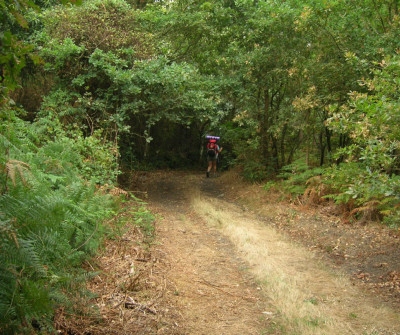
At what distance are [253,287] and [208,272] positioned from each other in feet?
2.83

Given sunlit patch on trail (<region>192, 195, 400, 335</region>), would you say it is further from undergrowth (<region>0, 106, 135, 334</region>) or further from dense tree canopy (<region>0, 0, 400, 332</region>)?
undergrowth (<region>0, 106, 135, 334</region>)

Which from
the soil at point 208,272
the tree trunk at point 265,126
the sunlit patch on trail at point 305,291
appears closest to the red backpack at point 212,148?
the tree trunk at point 265,126

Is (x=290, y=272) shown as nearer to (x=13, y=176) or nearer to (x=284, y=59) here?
(x=13, y=176)

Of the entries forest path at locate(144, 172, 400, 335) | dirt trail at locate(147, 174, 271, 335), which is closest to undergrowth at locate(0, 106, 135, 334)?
forest path at locate(144, 172, 400, 335)

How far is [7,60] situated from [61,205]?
1670 millimetres

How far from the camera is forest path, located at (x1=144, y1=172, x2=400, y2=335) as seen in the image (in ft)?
14.3

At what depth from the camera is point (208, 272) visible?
598 cm

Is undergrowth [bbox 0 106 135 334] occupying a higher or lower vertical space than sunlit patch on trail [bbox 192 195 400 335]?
higher

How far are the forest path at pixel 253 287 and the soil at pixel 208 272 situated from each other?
2 cm

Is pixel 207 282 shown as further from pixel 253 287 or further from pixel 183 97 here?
pixel 183 97

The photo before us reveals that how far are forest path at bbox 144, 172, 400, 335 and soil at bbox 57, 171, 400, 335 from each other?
0.02m

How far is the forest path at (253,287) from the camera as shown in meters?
4.35

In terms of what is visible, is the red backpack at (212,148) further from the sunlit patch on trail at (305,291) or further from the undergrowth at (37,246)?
the undergrowth at (37,246)

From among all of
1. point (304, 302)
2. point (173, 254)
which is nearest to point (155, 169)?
point (173, 254)
